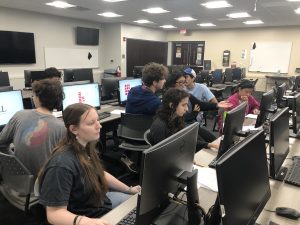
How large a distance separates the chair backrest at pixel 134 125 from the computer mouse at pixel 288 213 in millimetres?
1517

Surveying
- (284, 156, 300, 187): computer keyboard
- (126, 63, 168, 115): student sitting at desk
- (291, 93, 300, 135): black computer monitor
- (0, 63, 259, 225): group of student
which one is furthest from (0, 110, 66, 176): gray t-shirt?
(291, 93, 300, 135): black computer monitor

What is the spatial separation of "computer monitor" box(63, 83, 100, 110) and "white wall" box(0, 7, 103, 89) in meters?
4.71

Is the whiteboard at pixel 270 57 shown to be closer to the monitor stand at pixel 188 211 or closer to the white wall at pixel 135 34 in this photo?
the white wall at pixel 135 34

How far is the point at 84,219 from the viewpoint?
110 cm

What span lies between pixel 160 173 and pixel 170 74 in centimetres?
241

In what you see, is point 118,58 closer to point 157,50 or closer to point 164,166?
point 157,50

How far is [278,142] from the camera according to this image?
1.55 meters

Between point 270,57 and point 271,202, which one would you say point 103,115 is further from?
point 270,57

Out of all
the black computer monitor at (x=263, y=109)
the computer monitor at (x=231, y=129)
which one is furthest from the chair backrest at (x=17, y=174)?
the black computer monitor at (x=263, y=109)

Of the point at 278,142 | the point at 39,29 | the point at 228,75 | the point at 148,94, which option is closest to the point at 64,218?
the point at 278,142

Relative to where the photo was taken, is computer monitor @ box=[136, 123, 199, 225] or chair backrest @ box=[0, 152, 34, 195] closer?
computer monitor @ box=[136, 123, 199, 225]

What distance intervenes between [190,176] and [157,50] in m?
10.8

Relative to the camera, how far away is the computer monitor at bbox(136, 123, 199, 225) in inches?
36.4

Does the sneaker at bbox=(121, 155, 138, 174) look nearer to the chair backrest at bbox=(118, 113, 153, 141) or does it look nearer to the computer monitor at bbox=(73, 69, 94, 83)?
the chair backrest at bbox=(118, 113, 153, 141)
